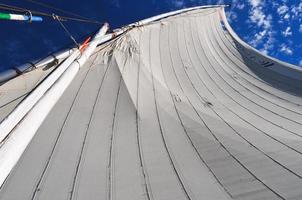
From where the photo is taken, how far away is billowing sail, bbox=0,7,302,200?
4.45m

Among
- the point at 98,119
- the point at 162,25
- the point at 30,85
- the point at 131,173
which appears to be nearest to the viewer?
the point at 131,173

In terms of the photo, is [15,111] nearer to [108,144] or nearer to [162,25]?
[108,144]

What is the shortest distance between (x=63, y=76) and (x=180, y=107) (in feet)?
13.9

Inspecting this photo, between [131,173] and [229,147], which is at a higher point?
[131,173]

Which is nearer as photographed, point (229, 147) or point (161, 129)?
point (229, 147)

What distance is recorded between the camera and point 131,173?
4.88 metres

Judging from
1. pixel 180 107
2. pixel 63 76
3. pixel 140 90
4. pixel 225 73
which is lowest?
pixel 225 73

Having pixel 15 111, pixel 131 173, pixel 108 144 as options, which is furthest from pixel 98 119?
pixel 15 111

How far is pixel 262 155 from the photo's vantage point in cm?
536

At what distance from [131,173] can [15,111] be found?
7.63ft

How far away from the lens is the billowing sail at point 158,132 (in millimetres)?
4449

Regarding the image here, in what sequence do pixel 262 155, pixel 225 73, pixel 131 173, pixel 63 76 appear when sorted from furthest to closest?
pixel 225 73
pixel 262 155
pixel 131 173
pixel 63 76

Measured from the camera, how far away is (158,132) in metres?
6.46

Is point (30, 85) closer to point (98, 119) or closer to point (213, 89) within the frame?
point (98, 119)
